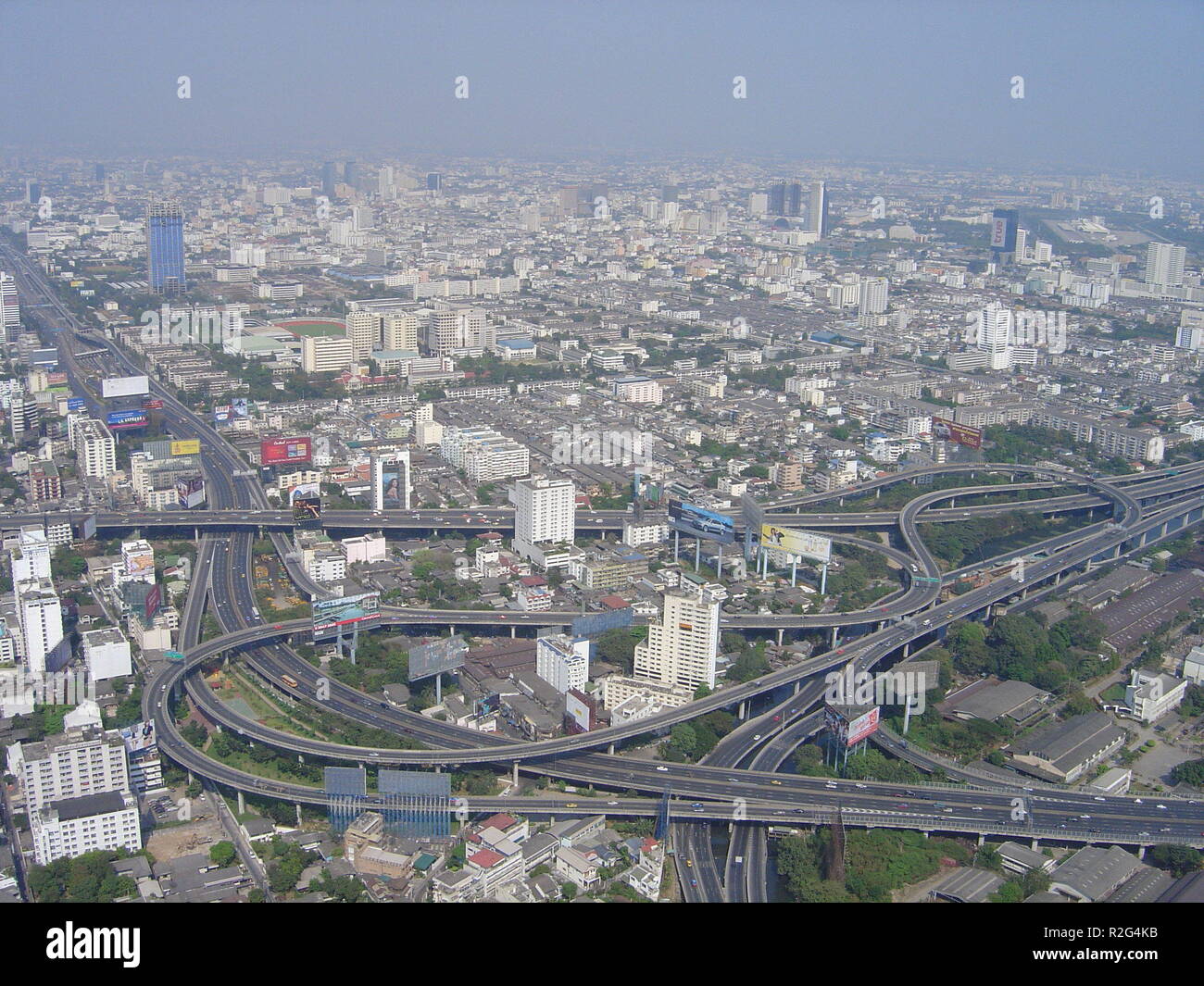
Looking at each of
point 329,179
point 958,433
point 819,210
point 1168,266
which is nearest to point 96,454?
point 958,433

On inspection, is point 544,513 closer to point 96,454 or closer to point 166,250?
point 96,454

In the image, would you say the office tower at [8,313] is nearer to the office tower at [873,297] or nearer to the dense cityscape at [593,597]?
the dense cityscape at [593,597]

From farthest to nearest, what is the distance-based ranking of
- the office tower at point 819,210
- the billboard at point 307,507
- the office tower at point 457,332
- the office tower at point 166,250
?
the office tower at point 819,210 → the office tower at point 166,250 → the office tower at point 457,332 → the billboard at point 307,507

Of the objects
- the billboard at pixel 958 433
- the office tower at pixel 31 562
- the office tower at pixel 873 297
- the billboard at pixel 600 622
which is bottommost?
the billboard at pixel 600 622

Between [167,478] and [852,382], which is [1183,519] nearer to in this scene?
[852,382]

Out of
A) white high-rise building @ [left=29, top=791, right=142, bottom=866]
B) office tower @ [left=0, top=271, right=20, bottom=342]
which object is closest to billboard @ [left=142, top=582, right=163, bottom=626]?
white high-rise building @ [left=29, top=791, right=142, bottom=866]

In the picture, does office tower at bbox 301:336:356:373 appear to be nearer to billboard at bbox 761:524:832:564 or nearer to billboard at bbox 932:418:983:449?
billboard at bbox 932:418:983:449

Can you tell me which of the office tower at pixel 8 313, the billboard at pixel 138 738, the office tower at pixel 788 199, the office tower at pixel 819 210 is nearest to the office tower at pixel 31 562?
the billboard at pixel 138 738
